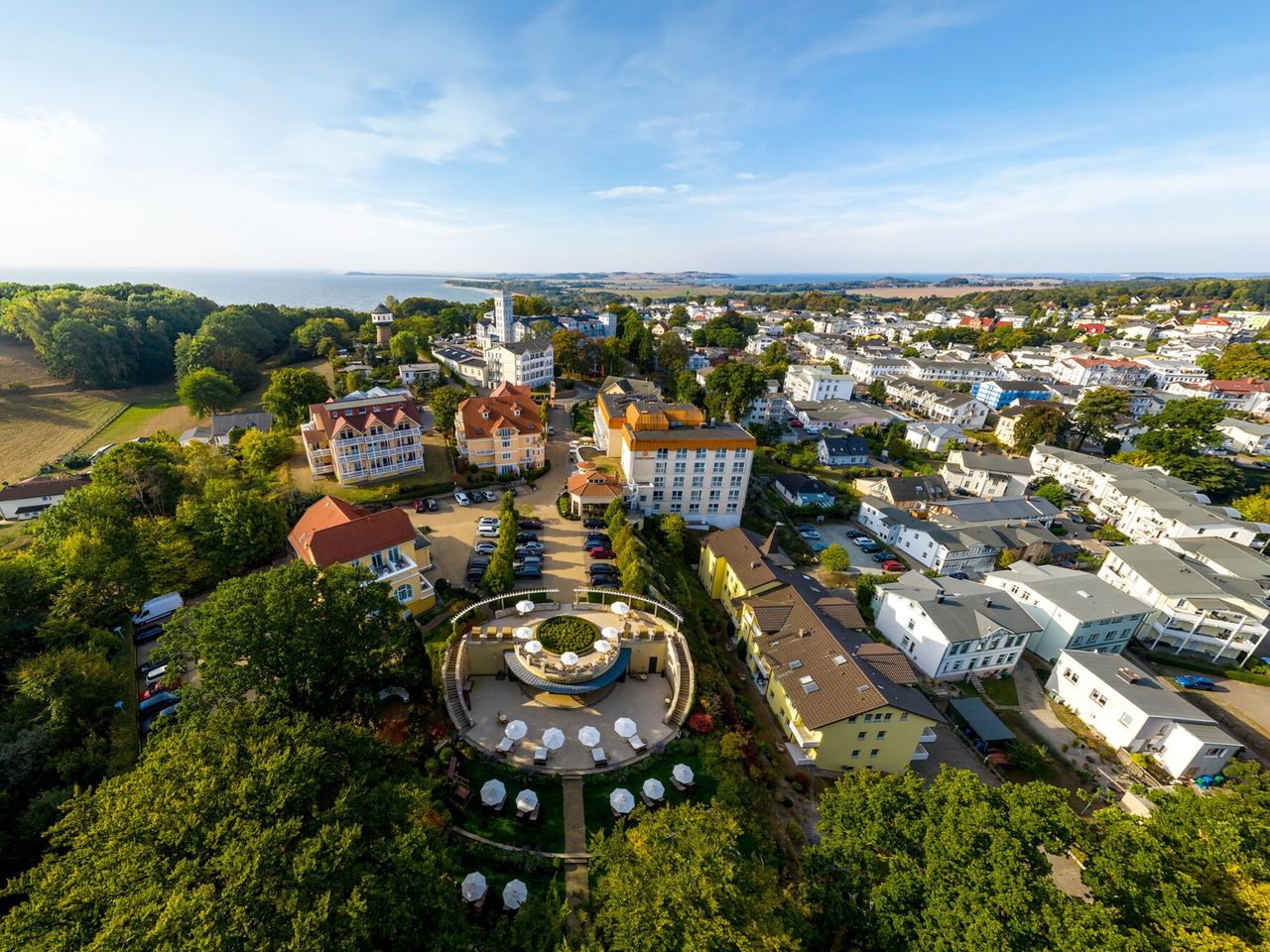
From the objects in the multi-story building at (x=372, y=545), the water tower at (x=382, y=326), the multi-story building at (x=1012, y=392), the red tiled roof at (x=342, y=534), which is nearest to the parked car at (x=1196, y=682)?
the multi-story building at (x=372, y=545)

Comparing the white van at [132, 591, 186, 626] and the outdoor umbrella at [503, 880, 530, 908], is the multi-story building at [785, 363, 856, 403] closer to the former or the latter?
the outdoor umbrella at [503, 880, 530, 908]

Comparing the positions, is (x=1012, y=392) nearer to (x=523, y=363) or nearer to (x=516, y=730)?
→ (x=523, y=363)

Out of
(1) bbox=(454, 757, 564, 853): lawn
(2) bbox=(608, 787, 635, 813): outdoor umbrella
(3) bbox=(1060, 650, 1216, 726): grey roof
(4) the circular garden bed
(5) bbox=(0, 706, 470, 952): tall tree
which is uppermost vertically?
(5) bbox=(0, 706, 470, 952): tall tree

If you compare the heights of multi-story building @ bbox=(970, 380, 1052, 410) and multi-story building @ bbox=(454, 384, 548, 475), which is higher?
multi-story building @ bbox=(454, 384, 548, 475)

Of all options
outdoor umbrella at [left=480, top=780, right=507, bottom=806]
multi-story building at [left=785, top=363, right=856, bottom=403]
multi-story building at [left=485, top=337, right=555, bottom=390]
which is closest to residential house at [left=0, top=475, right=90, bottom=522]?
outdoor umbrella at [left=480, top=780, right=507, bottom=806]

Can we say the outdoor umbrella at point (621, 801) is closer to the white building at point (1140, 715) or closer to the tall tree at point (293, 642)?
the tall tree at point (293, 642)

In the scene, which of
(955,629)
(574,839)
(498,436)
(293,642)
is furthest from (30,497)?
(955,629)

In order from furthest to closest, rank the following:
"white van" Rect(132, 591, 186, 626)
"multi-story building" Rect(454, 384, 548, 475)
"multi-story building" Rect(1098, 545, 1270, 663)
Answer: "multi-story building" Rect(454, 384, 548, 475)
"multi-story building" Rect(1098, 545, 1270, 663)
"white van" Rect(132, 591, 186, 626)

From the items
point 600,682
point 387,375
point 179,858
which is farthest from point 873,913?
point 387,375
